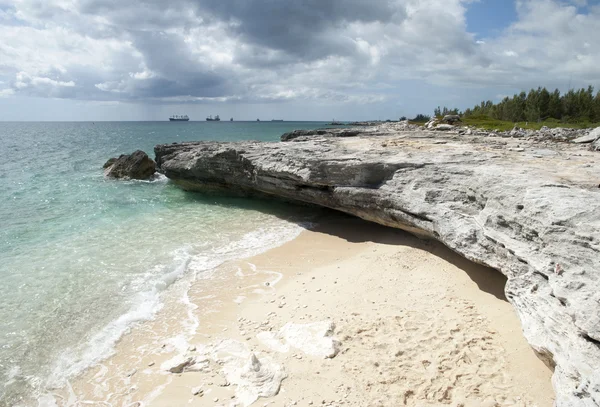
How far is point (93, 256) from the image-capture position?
13.0m

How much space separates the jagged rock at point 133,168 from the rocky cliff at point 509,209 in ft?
49.7

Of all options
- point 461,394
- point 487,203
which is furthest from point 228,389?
point 487,203

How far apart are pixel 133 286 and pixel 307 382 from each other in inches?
276

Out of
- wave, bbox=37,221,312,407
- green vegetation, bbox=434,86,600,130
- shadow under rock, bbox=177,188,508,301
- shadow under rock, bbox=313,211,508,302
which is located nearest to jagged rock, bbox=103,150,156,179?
shadow under rock, bbox=177,188,508,301

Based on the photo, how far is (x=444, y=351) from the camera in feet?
22.1

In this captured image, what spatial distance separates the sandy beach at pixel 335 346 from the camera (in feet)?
19.5

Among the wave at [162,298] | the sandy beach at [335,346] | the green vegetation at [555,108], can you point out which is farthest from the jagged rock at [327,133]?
the green vegetation at [555,108]

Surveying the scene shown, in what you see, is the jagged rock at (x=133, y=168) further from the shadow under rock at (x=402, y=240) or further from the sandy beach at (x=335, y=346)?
the sandy beach at (x=335, y=346)

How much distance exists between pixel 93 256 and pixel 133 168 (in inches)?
737

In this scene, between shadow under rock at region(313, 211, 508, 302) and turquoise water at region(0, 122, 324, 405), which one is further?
shadow under rock at region(313, 211, 508, 302)

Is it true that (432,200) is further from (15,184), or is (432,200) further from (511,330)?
(15,184)

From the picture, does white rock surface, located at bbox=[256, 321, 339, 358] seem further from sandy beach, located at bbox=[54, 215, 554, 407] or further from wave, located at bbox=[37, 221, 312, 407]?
wave, located at bbox=[37, 221, 312, 407]

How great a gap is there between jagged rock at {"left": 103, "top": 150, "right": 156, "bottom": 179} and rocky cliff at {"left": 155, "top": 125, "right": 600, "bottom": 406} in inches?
596

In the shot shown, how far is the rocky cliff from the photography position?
5336 mm
